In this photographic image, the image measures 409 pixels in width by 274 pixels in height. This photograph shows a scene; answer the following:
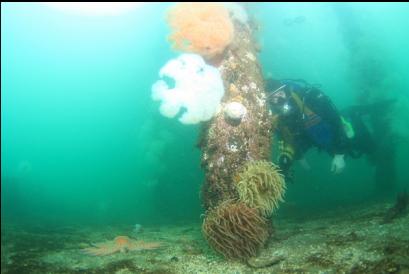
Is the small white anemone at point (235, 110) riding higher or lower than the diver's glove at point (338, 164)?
higher

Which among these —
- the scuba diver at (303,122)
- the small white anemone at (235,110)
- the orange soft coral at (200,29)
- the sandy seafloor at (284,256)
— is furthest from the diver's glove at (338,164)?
the orange soft coral at (200,29)

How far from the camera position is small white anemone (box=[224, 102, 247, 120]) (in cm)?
559

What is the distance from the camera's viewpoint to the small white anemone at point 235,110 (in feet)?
18.3

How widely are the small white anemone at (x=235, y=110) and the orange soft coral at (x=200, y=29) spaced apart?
1239 mm

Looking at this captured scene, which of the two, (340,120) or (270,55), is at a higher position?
(270,55)

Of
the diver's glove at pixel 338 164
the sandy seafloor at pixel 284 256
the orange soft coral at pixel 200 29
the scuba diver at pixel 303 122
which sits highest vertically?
the orange soft coral at pixel 200 29

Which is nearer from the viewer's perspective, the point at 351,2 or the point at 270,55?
the point at 270,55

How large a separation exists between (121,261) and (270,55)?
110 feet

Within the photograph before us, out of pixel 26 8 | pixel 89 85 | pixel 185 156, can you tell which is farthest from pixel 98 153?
pixel 185 156

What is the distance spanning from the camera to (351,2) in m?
39.0

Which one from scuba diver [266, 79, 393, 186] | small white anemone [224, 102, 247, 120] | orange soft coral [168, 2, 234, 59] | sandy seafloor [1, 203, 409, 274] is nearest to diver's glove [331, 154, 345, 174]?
scuba diver [266, 79, 393, 186]

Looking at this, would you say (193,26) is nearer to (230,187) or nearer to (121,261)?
(230,187)

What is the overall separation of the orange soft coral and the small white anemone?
48.8 inches

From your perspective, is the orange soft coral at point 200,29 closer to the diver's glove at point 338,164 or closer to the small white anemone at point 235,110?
the small white anemone at point 235,110
